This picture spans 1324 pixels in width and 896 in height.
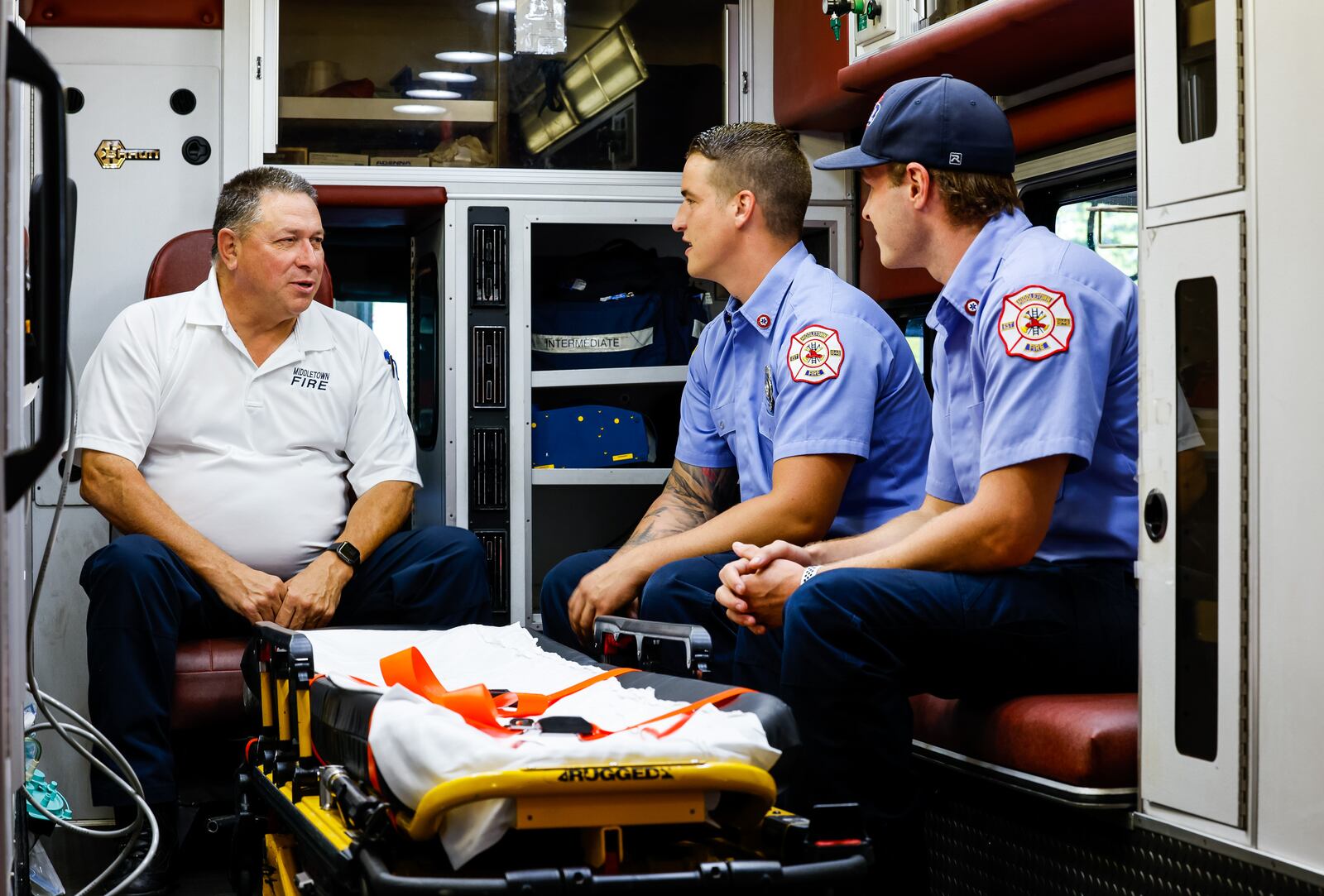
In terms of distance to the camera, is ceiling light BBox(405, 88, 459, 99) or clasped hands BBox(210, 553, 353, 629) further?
ceiling light BBox(405, 88, 459, 99)

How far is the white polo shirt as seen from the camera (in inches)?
152

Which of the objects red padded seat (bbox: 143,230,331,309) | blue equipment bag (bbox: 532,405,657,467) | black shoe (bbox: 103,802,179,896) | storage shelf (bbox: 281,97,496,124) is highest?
storage shelf (bbox: 281,97,496,124)

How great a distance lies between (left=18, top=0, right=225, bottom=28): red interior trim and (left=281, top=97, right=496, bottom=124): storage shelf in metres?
0.35

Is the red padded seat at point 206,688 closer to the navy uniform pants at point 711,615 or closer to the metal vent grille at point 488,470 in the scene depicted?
the navy uniform pants at point 711,615

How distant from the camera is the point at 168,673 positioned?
11.3 feet

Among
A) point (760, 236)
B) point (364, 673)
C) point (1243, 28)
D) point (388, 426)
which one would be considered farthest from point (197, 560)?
point (1243, 28)

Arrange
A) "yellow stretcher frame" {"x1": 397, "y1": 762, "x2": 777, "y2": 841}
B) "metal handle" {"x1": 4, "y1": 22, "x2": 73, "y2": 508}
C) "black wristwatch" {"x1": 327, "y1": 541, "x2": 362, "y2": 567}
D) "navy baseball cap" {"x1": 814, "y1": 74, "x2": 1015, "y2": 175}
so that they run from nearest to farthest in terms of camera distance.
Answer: "metal handle" {"x1": 4, "y1": 22, "x2": 73, "y2": 508} → "yellow stretcher frame" {"x1": 397, "y1": 762, "x2": 777, "y2": 841} → "navy baseball cap" {"x1": 814, "y1": 74, "x2": 1015, "y2": 175} → "black wristwatch" {"x1": 327, "y1": 541, "x2": 362, "y2": 567}

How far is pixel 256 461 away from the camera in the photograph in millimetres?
3945

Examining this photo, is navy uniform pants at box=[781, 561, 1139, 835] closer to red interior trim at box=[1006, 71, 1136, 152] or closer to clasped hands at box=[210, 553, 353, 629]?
red interior trim at box=[1006, 71, 1136, 152]

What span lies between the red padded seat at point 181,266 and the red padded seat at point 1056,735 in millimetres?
2503

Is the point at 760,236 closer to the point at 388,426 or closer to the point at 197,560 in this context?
the point at 388,426

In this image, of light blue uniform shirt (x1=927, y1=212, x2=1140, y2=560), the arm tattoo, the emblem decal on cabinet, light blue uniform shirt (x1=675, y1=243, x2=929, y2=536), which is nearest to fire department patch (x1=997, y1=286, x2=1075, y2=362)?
light blue uniform shirt (x1=927, y1=212, x2=1140, y2=560)

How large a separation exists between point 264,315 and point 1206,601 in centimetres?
278

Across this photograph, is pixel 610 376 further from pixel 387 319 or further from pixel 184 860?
pixel 184 860
